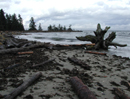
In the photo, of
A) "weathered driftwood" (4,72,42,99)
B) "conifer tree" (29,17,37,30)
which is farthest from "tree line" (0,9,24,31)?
"weathered driftwood" (4,72,42,99)

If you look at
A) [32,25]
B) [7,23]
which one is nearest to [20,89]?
[7,23]

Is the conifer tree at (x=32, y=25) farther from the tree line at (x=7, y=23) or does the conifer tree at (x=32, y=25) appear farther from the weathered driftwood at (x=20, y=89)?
the weathered driftwood at (x=20, y=89)

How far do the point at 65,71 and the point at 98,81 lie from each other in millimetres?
1425

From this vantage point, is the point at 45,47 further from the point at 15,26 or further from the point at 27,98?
the point at 15,26

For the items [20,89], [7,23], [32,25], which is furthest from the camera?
[32,25]

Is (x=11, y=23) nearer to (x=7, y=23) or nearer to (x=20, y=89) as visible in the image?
(x=7, y=23)

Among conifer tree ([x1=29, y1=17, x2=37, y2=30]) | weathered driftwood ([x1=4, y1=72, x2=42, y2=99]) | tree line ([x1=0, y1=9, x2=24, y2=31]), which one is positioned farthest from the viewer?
conifer tree ([x1=29, y1=17, x2=37, y2=30])

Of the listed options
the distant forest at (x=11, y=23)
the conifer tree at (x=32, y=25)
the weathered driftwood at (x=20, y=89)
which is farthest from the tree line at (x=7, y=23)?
the weathered driftwood at (x=20, y=89)

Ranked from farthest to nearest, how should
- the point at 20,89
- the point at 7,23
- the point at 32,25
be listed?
the point at 32,25 → the point at 7,23 → the point at 20,89

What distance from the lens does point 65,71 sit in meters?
4.40

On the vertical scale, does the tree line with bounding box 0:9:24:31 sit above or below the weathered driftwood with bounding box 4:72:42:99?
above

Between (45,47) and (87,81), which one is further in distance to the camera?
(45,47)

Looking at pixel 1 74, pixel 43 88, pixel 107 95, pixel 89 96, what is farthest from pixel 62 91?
pixel 1 74

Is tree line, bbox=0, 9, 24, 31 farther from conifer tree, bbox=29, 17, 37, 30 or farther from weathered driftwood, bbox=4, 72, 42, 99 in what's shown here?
weathered driftwood, bbox=4, 72, 42, 99
